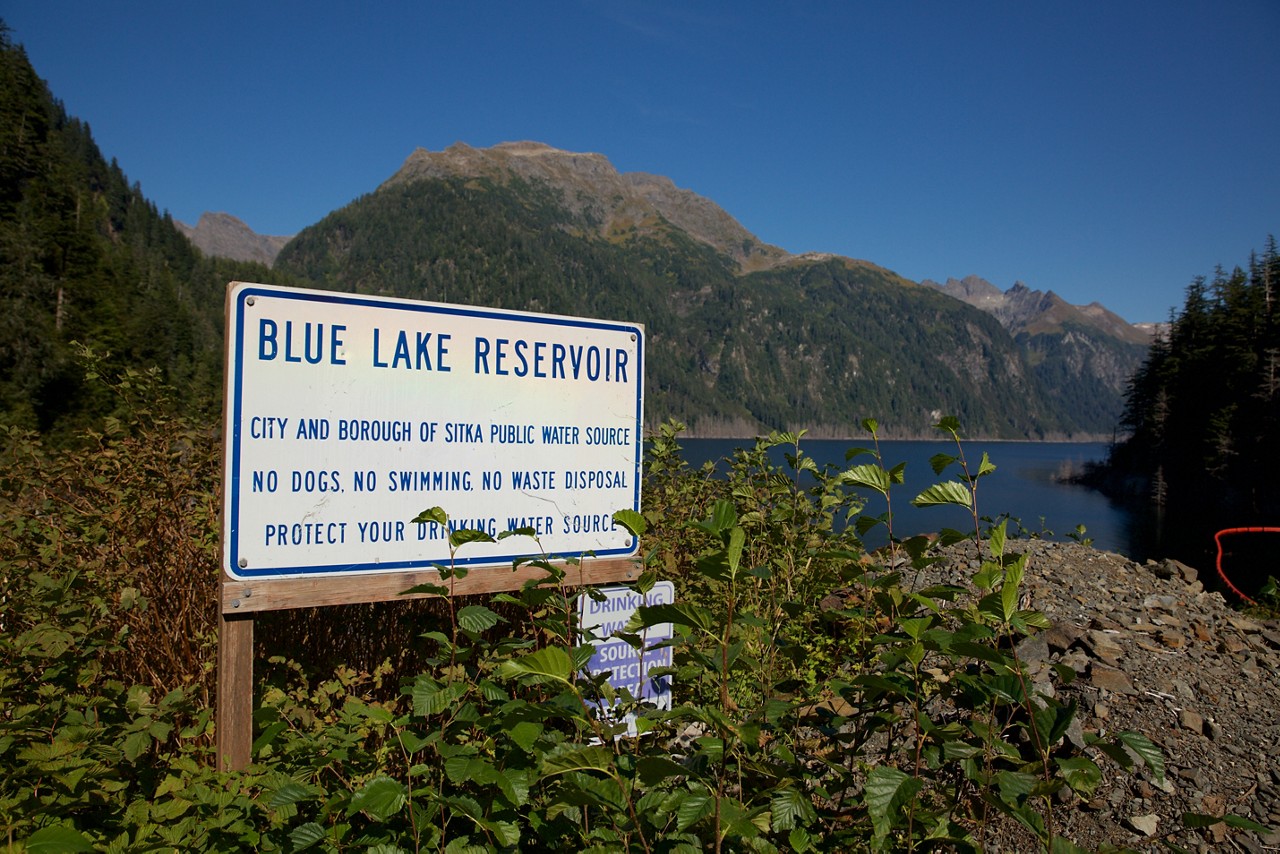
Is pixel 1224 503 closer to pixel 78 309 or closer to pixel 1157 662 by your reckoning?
pixel 1157 662

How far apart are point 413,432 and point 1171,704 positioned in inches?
Result: 181

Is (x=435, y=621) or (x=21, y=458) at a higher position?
(x=21, y=458)

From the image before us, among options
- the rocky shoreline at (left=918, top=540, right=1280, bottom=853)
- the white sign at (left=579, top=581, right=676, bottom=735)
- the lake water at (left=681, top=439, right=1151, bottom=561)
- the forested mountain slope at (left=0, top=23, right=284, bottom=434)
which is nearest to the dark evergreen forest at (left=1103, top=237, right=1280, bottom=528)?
the lake water at (left=681, top=439, right=1151, bottom=561)

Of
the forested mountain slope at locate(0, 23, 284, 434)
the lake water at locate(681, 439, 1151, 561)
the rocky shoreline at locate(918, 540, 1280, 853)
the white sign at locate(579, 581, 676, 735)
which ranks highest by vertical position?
the forested mountain slope at locate(0, 23, 284, 434)

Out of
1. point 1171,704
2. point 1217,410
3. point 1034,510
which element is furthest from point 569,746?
point 1217,410

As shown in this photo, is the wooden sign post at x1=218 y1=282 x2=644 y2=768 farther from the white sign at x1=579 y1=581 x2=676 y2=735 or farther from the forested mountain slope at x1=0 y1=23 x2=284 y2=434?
the forested mountain slope at x1=0 y1=23 x2=284 y2=434

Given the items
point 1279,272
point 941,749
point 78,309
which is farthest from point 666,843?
point 1279,272

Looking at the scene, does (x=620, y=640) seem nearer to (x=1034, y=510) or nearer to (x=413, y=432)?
(x=413, y=432)

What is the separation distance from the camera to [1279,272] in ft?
175

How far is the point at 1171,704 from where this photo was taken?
4.43m

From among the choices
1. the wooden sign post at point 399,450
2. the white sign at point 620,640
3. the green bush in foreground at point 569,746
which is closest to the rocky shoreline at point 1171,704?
the green bush in foreground at point 569,746

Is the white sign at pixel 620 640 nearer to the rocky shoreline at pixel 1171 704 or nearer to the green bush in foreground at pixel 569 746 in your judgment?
the green bush in foreground at pixel 569 746

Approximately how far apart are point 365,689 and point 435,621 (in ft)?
3.97

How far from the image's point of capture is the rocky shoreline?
347cm
